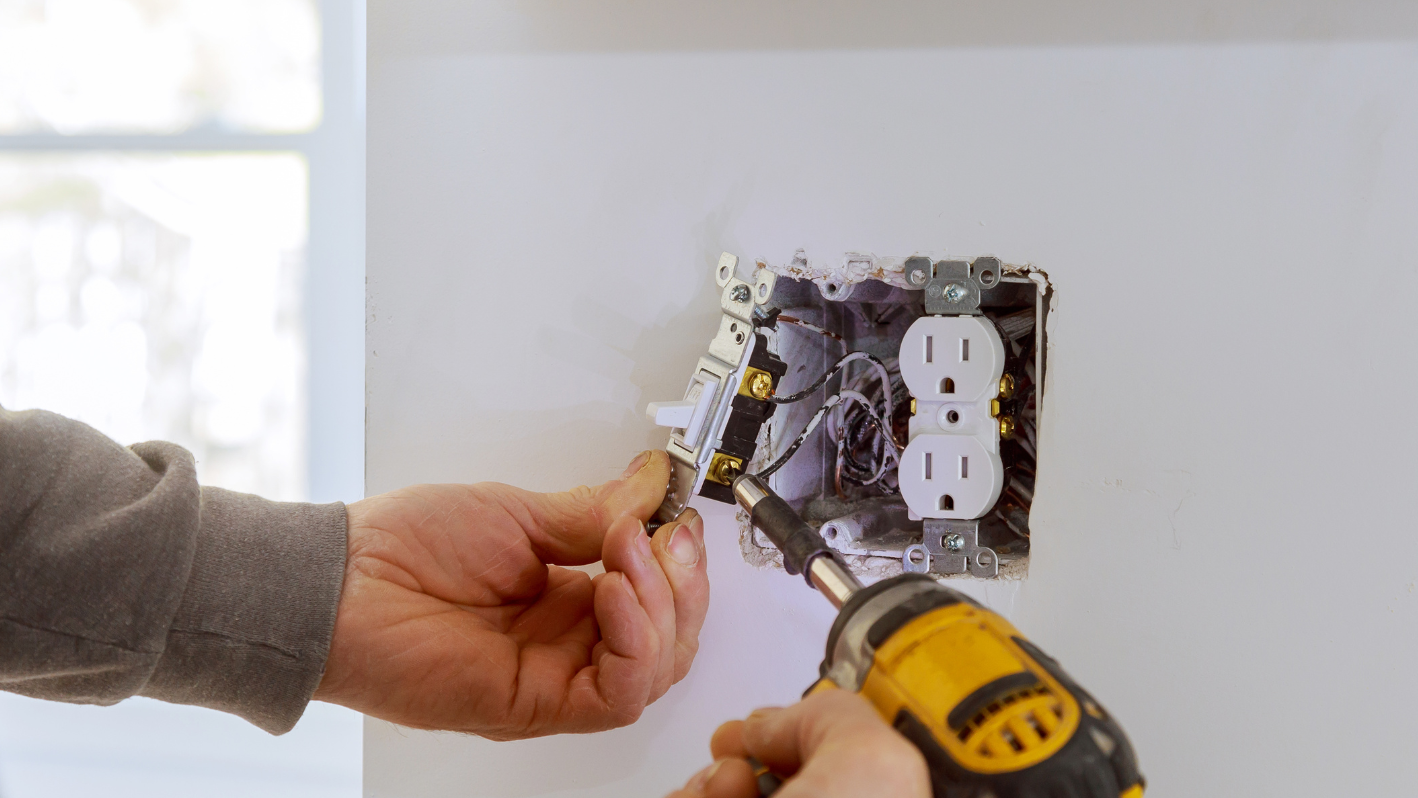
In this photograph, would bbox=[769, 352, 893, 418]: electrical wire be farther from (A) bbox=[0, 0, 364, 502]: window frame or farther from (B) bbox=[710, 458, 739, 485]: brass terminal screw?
(A) bbox=[0, 0, 364, 502]: window frame

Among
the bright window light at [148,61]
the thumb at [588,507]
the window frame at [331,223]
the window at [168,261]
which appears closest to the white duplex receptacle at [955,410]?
the thumb at [588,507]

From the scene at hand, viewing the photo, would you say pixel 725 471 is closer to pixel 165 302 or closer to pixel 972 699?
pixel 972 699

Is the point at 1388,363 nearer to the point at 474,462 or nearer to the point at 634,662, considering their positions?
the point at 634,662

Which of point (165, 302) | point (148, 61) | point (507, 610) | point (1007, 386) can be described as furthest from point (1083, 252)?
point (148, 61)

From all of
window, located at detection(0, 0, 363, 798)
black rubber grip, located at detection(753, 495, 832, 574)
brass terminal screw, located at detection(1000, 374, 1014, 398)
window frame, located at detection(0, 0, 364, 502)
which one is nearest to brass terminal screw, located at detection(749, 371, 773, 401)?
black rubber grip, located at detection(753, 495, 832, 574)

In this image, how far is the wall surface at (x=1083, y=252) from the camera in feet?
2.22

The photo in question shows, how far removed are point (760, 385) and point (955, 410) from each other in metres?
0.20

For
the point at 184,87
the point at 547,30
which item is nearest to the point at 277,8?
the point at 184,87

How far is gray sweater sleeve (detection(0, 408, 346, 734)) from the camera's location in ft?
1.75

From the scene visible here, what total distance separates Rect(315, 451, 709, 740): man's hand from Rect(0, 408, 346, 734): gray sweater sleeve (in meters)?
0.04

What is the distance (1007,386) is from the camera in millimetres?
721

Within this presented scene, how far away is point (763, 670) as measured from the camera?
2.42 ft

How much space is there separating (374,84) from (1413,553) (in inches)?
44.0

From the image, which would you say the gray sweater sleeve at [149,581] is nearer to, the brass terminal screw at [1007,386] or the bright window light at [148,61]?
the brass terminal screw at [1007,386]
